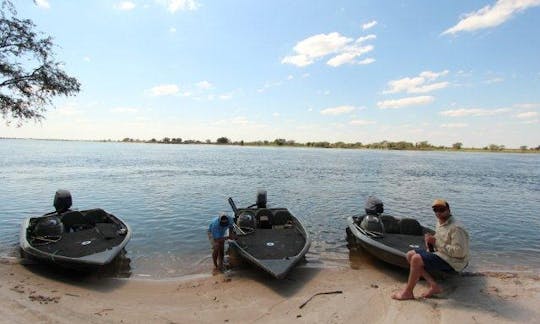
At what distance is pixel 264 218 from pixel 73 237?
5923 mm

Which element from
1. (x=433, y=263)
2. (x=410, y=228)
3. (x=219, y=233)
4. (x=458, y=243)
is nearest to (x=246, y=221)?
(x=219, y=233)

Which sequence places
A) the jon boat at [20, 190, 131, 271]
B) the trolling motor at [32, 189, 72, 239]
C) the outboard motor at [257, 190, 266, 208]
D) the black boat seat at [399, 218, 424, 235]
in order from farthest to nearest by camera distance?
the outboard motor at [257, 190, 266, 208]
the black boat seat at [399, 218, 424, 235]
the trolling motor at [32, 189, 72, 239]
the jon boat at [20, 190, 131, 271]

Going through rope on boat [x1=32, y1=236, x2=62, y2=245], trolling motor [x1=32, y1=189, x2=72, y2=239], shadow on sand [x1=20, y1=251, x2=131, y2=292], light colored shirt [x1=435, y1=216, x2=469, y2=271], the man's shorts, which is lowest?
shadow on sand [x1=20, y1=251, x2=131, y2=292]

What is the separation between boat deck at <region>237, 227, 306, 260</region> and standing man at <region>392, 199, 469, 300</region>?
11.3 feet

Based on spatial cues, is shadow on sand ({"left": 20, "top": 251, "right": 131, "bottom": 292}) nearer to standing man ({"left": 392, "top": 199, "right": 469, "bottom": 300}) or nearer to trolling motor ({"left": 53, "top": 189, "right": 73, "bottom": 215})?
trolling motor ({"left": 53, "top": 189, "right": 73, "bottom": 215})

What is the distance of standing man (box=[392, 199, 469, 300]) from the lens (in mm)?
7031

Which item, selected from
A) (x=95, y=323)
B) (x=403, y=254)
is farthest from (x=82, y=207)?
(x=403, y=254)

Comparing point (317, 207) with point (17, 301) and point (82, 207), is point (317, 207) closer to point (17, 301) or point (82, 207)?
point (82, 207)

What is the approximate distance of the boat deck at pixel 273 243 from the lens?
1014 centimetres

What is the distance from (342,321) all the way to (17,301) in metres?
6.21

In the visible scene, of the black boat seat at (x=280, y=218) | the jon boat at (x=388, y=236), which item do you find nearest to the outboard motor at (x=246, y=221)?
the black boat seat at (x=280, y=218)

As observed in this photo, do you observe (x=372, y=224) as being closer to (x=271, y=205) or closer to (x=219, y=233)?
(x=219, y=233)

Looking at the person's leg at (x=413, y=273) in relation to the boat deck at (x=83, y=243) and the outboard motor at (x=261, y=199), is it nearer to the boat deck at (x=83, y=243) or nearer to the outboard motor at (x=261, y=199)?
the boat deck at (x=83, y=243)

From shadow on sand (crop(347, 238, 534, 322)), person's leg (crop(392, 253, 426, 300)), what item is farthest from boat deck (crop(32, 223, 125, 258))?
person's leg (crop(392, 253, 426, 300))
